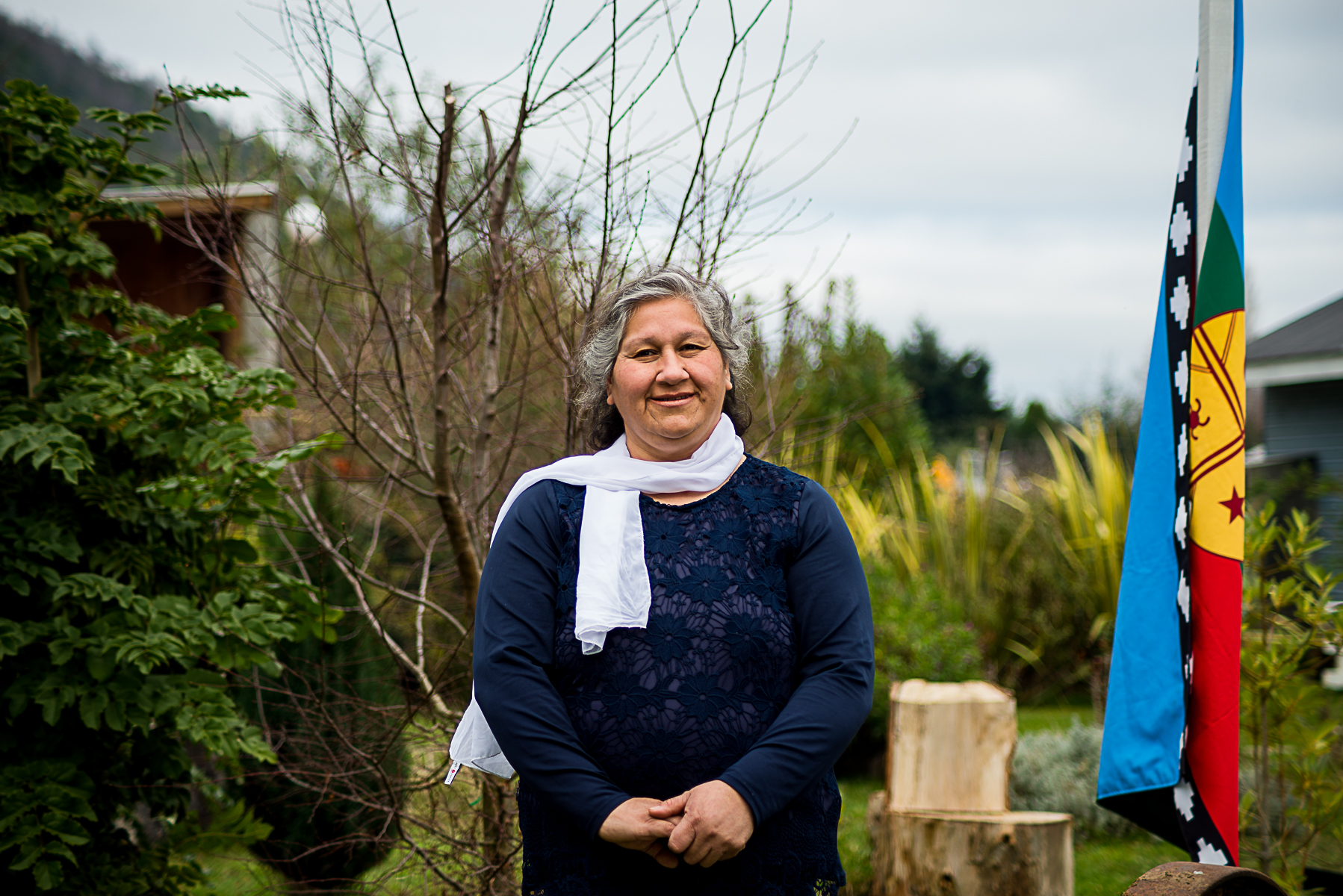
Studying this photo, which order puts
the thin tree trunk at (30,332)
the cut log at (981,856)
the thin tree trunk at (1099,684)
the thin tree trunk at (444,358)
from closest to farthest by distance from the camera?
the thin tree trunk at (444,358) → the thin tree trunk at (30,332) → the cut log at (981,856) → the thin tree trunk at (1099,684)

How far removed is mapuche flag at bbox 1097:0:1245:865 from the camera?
84.9 inches

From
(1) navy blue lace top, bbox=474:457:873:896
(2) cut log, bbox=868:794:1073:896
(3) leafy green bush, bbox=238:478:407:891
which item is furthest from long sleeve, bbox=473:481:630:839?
(2) cut log, bbox=868:794:1073:896

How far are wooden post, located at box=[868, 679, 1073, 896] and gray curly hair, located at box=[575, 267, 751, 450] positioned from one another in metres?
2.22

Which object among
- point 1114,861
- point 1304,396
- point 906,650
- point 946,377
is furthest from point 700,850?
point 946,377

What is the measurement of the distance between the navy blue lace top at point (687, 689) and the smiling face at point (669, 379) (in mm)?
158

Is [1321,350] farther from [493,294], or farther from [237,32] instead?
[237,32]

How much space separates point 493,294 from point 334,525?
125 centimetres

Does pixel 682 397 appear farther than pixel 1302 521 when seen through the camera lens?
No

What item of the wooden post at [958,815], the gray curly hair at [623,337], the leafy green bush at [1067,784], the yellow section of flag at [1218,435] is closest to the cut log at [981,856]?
the wooden post at [958,815]

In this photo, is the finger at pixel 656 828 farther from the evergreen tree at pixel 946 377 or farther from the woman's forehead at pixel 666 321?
the evergreen tree at pixel 946 377

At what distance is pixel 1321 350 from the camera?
7766 millimetres

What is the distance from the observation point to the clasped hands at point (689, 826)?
4.86 feet

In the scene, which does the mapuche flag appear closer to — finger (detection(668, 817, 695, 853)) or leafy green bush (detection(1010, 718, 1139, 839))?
finger (detection(668, 817, 695, 853))

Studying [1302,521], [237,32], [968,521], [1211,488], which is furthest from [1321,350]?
[237,32]
